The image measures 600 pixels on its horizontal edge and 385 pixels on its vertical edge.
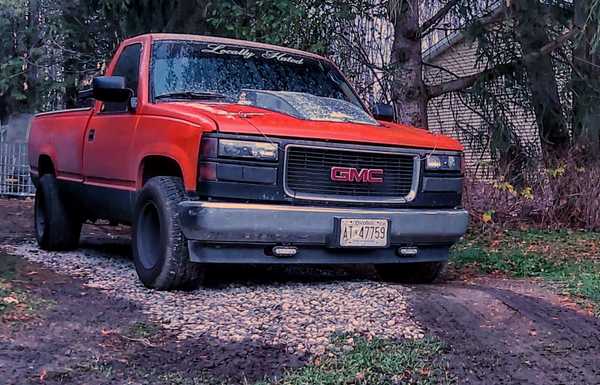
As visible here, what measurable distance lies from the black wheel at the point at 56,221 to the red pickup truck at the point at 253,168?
2.22ft

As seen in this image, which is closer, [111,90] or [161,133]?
[161,133]

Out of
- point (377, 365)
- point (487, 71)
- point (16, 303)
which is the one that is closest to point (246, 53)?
point (16, 303)

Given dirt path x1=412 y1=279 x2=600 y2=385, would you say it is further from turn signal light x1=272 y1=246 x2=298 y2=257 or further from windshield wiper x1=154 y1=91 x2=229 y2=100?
windshield wiper x1=154 y1=91 x2=229 y2=100

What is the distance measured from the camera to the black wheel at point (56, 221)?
7.75 metres

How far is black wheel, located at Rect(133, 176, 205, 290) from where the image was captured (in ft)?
17.4

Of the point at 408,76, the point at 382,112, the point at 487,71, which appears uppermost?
the point at 487,71

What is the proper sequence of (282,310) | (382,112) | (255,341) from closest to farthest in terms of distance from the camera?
(255,341), (282,310), (382,112)

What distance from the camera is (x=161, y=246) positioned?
5410 millimetres

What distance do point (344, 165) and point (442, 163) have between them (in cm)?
86

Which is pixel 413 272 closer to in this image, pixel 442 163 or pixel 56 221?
pixel 442 163

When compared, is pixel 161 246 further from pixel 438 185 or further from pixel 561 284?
pixel 561 284

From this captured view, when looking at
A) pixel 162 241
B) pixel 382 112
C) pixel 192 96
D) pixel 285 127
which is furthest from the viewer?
pixel 382 112

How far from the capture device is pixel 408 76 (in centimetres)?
1020

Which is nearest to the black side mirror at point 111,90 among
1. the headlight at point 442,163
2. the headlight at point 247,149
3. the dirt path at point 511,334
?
the headlight at point 247,149
